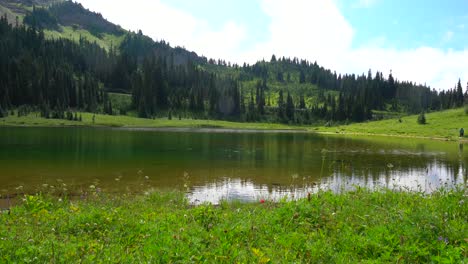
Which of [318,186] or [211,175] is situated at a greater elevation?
[318,186]

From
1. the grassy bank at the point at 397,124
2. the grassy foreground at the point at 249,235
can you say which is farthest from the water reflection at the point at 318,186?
the grassy bank at the point at 397,124

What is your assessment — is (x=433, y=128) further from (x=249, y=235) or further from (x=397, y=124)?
(x=249, y=235)

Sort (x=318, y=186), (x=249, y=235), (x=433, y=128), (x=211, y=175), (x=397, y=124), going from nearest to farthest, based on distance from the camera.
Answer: (x=249, y=235), (x=318, y=186), (x=211, y=175), (x=433, y=128), (x=397, y=124)

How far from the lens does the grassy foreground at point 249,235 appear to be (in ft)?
23.9

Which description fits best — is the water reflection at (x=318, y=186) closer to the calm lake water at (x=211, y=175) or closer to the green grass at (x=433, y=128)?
the calm lake water at (x=211, y=175)

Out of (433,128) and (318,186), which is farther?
(433,128)

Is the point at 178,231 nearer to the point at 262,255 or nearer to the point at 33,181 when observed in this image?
the point at 262,255

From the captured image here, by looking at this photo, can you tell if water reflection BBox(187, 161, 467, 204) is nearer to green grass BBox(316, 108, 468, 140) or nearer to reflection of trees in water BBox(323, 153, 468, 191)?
reflection of trees in water BBox(323, 153, 468, 191)

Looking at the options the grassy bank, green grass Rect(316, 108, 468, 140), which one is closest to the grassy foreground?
the grassy bank

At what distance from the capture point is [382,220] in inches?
398

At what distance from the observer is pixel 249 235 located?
9086 mm

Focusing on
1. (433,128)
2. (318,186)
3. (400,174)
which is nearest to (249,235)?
(318,186)

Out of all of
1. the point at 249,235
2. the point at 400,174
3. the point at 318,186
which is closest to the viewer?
the point at 249,235

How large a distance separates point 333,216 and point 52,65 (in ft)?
692
